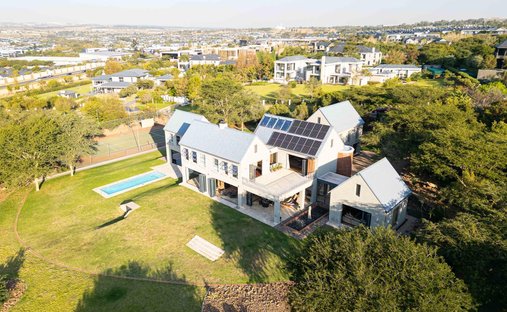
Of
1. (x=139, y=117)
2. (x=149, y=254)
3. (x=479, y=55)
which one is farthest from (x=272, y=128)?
(x=479, y=55)

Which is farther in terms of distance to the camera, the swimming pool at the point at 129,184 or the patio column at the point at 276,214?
the swimming pool at the point at 129,184

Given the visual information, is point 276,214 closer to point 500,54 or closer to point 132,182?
point 132,182

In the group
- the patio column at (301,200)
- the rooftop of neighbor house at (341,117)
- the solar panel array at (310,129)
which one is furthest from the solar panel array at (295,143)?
the rooftop of neighbor house at (341,117)

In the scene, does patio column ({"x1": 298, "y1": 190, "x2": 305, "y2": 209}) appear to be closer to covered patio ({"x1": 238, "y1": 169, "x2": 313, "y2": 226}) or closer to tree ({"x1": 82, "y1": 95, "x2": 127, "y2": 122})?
covered patio ({"x1": 238, "y1": 169, "x2": 313, "y2": 226})

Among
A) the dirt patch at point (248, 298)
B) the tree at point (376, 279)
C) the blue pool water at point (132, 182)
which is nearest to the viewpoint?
the tree at point (376, 279)

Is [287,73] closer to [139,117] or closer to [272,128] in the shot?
[139,117]

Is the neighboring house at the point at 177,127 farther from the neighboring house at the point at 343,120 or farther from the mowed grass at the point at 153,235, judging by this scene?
the neighboring house at the point at 343,120
